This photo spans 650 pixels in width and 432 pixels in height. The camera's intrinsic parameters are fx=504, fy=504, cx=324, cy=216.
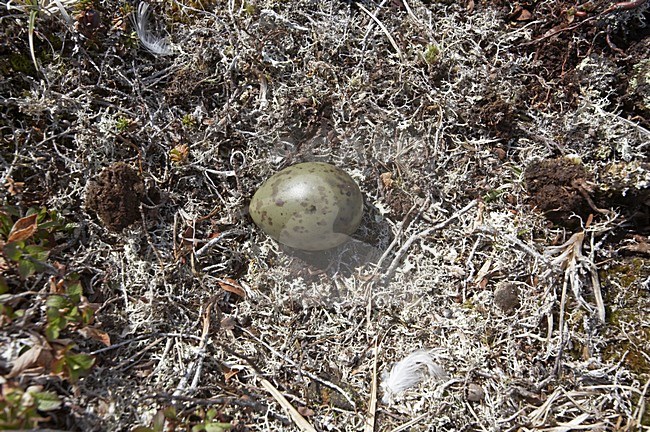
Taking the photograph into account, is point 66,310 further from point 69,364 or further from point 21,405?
point 21,405

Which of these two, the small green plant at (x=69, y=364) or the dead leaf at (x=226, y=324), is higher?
the small green plant at (x=69, y=364)

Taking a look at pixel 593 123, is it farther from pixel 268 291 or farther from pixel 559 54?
pixel 268 291

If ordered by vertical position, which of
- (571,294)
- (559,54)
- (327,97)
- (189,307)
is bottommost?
(189,307)

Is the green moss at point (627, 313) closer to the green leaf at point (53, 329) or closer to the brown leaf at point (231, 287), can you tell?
the brown leaf at point (231, 287)

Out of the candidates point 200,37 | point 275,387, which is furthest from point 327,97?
point 275,387

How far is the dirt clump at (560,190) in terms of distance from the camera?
255 cm

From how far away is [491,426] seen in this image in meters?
2.39

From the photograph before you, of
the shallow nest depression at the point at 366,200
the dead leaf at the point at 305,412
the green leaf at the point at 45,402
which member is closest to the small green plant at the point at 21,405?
the green leaf at the point at 45,402

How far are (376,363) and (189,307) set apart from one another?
0.97 metres

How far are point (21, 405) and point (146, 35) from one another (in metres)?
1.90

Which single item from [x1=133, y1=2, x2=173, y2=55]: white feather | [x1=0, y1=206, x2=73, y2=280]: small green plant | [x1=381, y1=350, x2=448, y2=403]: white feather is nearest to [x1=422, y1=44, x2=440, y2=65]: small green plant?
[x1=133, y1=2, x2=173, y2=55]: white feather

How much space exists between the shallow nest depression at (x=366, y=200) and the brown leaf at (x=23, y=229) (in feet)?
0.24

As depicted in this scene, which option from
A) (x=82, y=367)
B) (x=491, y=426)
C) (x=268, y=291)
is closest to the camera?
(x=82, y=367)

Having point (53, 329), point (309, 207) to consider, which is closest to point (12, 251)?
point (53, 329)
